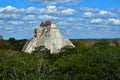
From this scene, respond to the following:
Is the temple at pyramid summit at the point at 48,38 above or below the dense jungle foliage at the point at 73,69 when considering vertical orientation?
above

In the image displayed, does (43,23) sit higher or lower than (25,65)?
higher

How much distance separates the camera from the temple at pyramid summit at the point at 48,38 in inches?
4619

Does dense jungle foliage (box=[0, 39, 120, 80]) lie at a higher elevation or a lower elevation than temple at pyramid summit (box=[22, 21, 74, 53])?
lower

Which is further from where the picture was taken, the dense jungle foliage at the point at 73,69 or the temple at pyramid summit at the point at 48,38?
the temple at pyramid summit at the point at 48,38

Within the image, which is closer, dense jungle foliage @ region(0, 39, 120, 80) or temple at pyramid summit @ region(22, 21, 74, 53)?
dense jungle foliage @ region(0, 39, 120, 80)

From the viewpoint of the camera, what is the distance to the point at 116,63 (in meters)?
49.7

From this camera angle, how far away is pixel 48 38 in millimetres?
119312

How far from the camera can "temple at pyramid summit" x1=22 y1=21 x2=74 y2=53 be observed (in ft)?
385

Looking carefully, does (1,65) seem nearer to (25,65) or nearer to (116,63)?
(25,65)

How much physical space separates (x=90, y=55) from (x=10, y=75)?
9.42 metres

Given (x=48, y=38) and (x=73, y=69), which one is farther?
(x=48, y=38)

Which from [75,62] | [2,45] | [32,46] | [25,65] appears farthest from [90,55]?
[2,45]

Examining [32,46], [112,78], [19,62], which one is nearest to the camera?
[112,78]

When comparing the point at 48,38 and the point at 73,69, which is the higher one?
the point at 48,38
